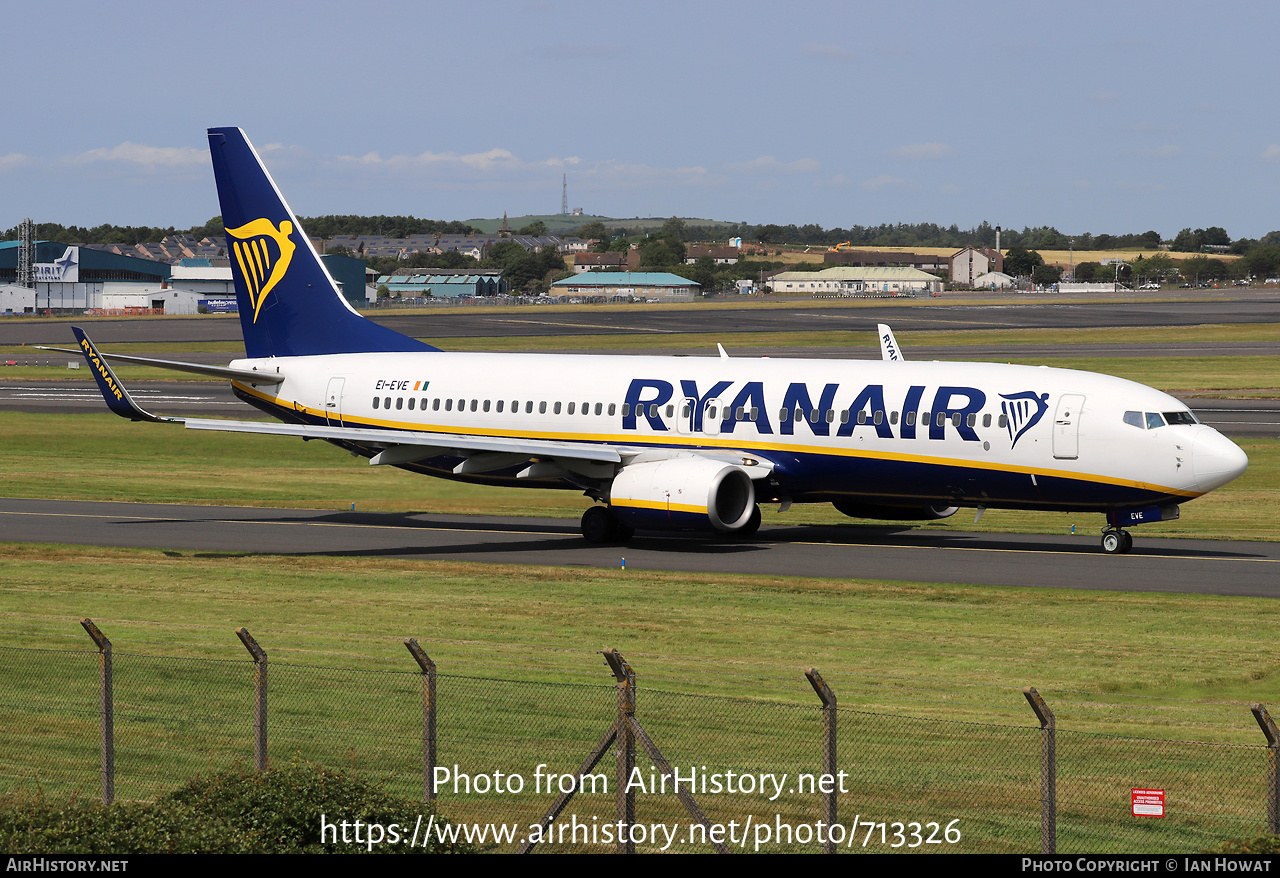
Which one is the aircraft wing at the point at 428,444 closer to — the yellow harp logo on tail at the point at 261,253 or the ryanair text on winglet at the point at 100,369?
the ryanair text on winglet at the point at 100,369

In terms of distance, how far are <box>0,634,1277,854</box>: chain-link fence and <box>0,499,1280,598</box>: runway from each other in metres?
13.2

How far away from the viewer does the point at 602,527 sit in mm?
38812

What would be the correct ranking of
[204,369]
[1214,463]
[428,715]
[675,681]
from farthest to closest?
1. [204,369]
2. [1214,463]
3. [675,681]
4. [428,715]

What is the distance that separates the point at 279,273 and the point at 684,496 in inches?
658

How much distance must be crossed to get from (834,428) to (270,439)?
34.6 metres

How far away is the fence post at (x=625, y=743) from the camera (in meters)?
12.9

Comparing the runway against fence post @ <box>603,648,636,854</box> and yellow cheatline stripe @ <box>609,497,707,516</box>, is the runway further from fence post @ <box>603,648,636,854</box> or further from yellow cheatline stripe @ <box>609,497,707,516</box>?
fence post @ <box>603,648,636,854</box>

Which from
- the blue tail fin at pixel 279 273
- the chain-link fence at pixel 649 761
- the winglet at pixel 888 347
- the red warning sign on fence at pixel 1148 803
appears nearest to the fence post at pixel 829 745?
the chain-link fence at pixel 649 761

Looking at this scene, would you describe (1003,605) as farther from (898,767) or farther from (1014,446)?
(898,767)

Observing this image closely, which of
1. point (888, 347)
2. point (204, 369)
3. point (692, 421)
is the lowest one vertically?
point (692, 421)

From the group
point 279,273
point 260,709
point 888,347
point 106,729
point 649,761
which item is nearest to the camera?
point 260,709

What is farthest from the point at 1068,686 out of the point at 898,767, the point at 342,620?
the point at 342,620

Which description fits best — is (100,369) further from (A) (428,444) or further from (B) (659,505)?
(B) (659,505)

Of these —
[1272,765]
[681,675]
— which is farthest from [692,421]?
[1272,765]
